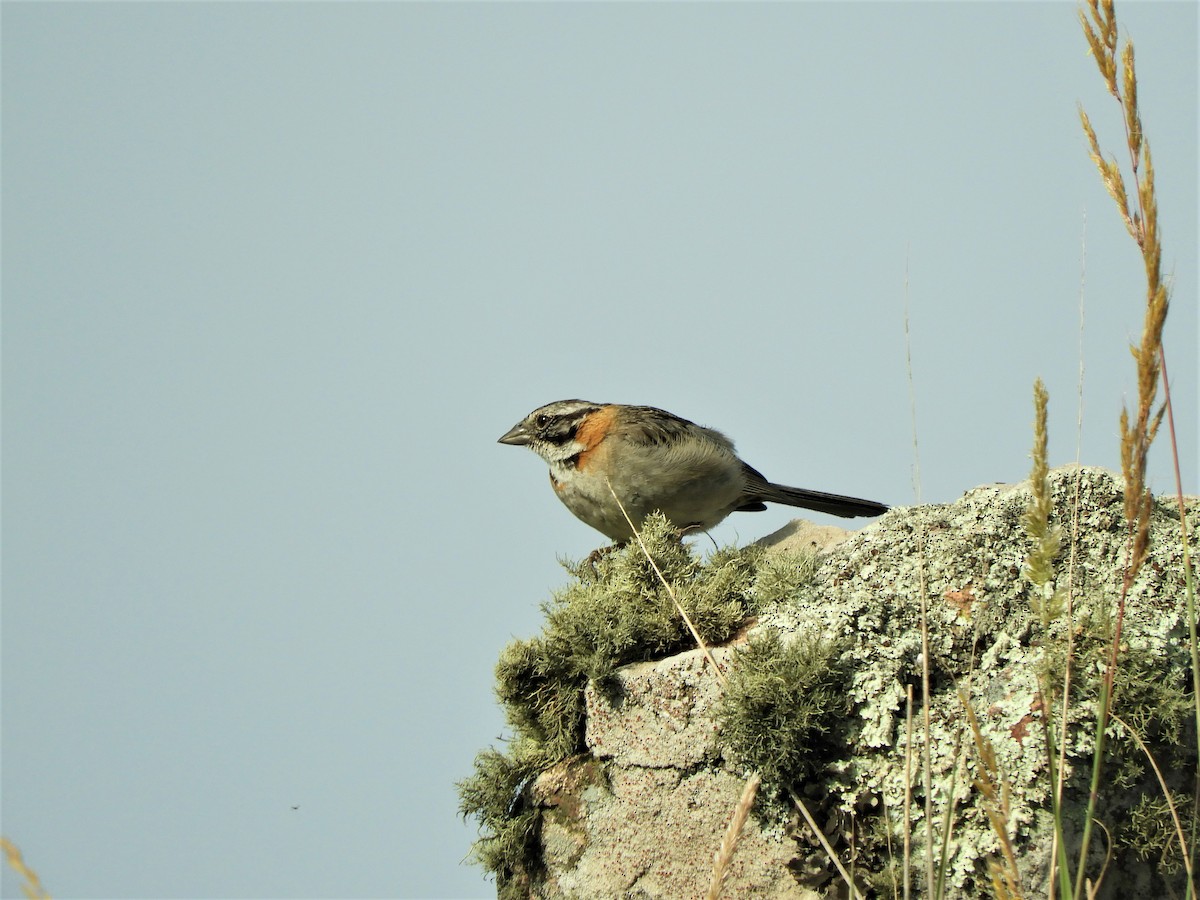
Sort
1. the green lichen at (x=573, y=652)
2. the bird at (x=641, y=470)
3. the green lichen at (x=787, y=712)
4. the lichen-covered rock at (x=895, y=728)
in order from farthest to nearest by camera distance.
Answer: the bird at (x=641, y=470), the green lichen at (x=573, y=652), the green lichen at (x=787, y=712), the lichen-covered rock at (x=895, y=728)

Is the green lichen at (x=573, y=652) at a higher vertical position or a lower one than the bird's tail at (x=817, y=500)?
lower

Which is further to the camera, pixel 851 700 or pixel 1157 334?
pixel 851 700

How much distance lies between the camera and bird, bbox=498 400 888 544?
677 centimetres

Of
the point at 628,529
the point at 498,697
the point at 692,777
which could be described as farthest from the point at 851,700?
the point at 628,529

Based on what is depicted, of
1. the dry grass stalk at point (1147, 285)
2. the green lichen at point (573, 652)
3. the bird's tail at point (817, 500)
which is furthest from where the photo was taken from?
the bird's tail at point (817, 500)

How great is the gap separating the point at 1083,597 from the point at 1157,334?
1926mm

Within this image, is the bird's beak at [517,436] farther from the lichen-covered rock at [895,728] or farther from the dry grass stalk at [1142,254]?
the dry grass stalk at [1142,254]

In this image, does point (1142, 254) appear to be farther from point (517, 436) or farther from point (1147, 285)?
point (517, 436)

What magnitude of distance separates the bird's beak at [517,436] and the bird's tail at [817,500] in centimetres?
150

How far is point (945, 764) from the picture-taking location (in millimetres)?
3781

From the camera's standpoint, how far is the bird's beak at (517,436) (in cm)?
723

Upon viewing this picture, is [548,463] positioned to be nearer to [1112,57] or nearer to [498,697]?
[498,697]

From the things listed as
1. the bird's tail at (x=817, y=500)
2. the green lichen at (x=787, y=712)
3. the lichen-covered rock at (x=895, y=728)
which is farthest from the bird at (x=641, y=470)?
the green lichen at (x=787, y=712)

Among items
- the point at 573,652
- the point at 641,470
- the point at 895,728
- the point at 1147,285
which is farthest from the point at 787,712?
the point at 641,470
